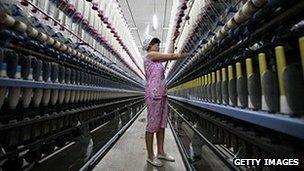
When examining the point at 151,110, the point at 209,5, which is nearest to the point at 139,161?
the point at 151,110

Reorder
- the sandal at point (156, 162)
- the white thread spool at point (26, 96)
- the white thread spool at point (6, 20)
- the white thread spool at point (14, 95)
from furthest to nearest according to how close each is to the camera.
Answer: the sandal at point (156, 162) → the white thread spool at point (26, 96) → the white thread spool at point (14, 95) → the white thread spool at point (6, 20)

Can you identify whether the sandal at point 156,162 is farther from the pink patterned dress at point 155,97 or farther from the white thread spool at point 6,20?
the white thread spool at point 6,20

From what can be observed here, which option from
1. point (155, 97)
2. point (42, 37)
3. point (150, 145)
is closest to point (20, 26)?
point (42, 37)

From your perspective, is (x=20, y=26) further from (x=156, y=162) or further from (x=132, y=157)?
(x=132, y=157)

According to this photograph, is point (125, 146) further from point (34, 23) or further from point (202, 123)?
point (34, 23)

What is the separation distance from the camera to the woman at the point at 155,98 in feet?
8.07

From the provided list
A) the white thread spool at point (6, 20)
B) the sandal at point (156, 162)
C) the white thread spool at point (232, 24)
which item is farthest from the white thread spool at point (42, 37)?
the sandal at point (156, 162)

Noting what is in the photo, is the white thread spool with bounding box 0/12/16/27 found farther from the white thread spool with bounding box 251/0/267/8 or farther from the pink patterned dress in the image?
the pink patterned dress

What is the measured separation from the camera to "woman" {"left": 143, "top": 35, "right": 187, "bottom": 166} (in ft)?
8.07

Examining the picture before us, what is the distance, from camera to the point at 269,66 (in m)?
1.00

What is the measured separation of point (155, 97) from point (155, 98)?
0.4 inches

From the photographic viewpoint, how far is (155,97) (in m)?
2.50

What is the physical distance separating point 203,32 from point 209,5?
24.0 inches

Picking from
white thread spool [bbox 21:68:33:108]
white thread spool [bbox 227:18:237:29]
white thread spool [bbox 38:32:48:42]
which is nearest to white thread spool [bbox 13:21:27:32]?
white thread spool [bbox 38:32:48:42]
